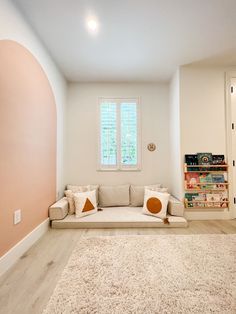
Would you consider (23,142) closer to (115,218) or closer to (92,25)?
(92,25)

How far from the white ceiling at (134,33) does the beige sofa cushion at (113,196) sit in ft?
7.49

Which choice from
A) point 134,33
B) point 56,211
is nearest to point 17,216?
point 56,211

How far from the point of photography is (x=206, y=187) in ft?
10.7

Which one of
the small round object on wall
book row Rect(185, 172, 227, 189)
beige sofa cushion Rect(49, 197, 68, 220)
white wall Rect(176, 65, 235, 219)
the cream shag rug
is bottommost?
the cream shag rug

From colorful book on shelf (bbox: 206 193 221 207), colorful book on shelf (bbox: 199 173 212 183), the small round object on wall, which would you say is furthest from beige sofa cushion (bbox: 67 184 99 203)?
colorful book on shelf (bbox: 206 193 221 207)

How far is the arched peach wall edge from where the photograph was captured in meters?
1.78

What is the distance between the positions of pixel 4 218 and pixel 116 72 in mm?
2991

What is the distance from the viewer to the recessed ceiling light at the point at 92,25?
215cm

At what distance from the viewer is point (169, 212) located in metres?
3.16

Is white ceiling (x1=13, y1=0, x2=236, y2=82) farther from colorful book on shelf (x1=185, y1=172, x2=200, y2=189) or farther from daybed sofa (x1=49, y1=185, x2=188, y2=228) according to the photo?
daybed sofa (x1=49, y1=185, x2=188, y2=228)

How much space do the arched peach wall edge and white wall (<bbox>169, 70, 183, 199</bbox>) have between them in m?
2.26

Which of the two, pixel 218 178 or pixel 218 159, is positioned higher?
pixel 218 159

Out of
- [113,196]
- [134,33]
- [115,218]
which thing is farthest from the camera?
[113,196]

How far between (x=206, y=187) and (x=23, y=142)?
3.01 metres
